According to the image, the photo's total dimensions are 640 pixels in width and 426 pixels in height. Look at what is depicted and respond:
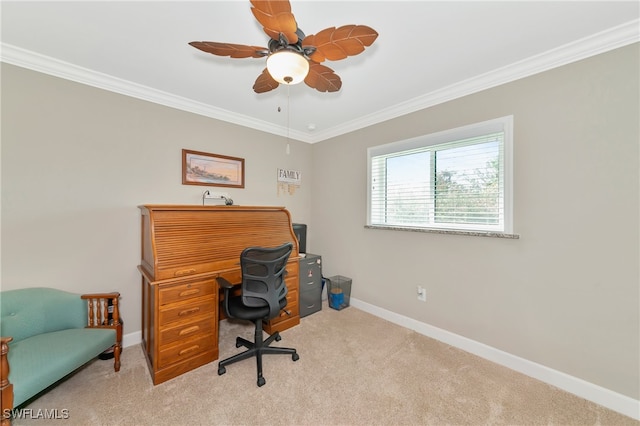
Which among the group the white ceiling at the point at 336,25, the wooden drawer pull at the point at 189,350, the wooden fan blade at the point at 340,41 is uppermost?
the white ceiling at the point at 336,25

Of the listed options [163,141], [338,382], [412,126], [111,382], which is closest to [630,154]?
[412,126]

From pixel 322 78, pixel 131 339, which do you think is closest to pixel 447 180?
pixel 322 78

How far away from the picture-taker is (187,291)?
2031 millimetres

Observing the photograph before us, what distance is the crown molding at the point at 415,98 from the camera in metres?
1.66

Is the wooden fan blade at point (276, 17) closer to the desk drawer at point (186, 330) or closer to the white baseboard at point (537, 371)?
the desk drawer at point (186, 330)

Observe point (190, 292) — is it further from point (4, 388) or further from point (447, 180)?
point (447, 180)

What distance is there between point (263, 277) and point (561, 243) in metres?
2.32

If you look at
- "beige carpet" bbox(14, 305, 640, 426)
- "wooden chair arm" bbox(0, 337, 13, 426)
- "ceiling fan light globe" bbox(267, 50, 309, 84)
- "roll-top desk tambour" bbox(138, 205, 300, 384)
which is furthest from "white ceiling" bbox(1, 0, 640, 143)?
"beige carpet" bbox(14, 305, 640, 426)

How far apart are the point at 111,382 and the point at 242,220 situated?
161cm

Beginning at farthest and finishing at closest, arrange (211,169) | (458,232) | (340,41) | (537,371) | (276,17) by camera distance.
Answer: (211,169) < (458,232) < (537,371) < (340,41) < (276,17)

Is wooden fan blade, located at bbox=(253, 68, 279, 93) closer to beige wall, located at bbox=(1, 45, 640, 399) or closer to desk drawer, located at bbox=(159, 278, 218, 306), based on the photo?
beige wall, located at bbox=(1, 45, 640, 399)

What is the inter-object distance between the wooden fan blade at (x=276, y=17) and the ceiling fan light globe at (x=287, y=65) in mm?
81

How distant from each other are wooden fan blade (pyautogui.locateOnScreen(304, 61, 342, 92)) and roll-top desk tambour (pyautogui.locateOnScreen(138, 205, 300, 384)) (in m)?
1.42

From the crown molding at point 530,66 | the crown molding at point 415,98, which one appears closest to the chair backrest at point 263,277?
the crown molding at point 415,98
